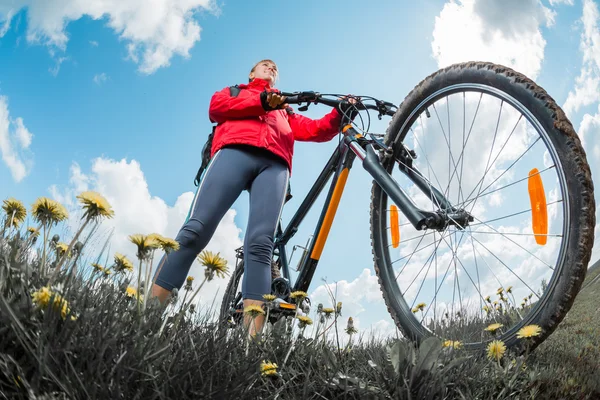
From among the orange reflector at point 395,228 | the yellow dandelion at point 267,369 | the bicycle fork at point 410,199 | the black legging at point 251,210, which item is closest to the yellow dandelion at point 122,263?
the yellow dandelion at point 267,369

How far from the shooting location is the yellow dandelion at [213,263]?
5.12ft

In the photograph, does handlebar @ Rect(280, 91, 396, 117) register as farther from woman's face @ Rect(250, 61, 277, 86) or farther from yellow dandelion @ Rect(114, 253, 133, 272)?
yellow dandelion @ Rect(114, 253, 133, 272)

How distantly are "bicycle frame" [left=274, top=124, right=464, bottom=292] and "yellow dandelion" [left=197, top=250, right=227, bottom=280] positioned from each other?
1022 millimetres

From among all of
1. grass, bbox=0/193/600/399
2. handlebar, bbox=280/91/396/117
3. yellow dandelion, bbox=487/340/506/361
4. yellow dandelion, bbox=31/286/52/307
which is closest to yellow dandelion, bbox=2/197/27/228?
grass, bbox=0/193/600/399

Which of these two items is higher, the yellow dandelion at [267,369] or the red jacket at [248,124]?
the red jacket at [248,124]

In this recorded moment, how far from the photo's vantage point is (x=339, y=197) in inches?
132

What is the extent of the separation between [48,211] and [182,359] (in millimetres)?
696

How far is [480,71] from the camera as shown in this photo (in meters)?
2.26

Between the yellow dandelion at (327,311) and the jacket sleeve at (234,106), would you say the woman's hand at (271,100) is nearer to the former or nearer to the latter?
the jacket sleeve at (234,106)

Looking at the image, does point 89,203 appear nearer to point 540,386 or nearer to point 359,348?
point 359,348

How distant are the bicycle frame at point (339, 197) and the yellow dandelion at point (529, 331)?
1.94 feet

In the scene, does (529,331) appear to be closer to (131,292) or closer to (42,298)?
(131,292)

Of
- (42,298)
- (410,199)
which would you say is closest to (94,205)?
(42,298)

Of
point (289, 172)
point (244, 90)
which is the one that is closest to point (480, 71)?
point (289, 172)
